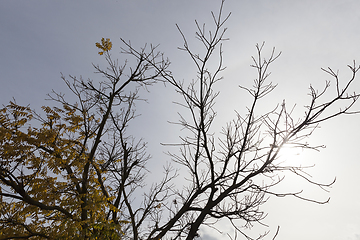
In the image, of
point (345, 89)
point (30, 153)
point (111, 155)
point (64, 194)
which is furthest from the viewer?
point (111, 155)

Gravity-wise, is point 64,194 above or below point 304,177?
above

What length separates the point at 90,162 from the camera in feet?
22.1

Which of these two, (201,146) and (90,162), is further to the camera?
(90,162)

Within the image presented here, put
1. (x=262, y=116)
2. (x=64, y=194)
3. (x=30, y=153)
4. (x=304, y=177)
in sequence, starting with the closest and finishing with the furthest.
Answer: (x=304, y=177) < (x=262, y=116) < (x=30, y=153) < (x=64, y=194)

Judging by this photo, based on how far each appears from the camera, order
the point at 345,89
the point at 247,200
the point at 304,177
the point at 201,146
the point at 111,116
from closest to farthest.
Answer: the point at 345,89 → the point at 304,177 → the point at 201,146 → the point at 247,200 → the point at 111,116

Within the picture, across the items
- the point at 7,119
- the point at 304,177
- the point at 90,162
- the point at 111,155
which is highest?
the point at 111,155

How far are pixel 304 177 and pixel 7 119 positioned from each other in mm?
6627

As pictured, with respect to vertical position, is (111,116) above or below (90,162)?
above

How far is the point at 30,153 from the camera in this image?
5.82 meters

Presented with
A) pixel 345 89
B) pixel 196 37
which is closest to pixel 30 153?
pixel 196 37

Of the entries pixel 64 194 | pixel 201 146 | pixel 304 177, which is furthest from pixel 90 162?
pixel 304 177

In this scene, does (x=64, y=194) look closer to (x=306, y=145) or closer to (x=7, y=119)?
(x=7, y=119)

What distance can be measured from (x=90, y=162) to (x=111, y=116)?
2058 mm

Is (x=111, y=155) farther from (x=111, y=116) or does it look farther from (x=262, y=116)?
(x=262, y=116)
